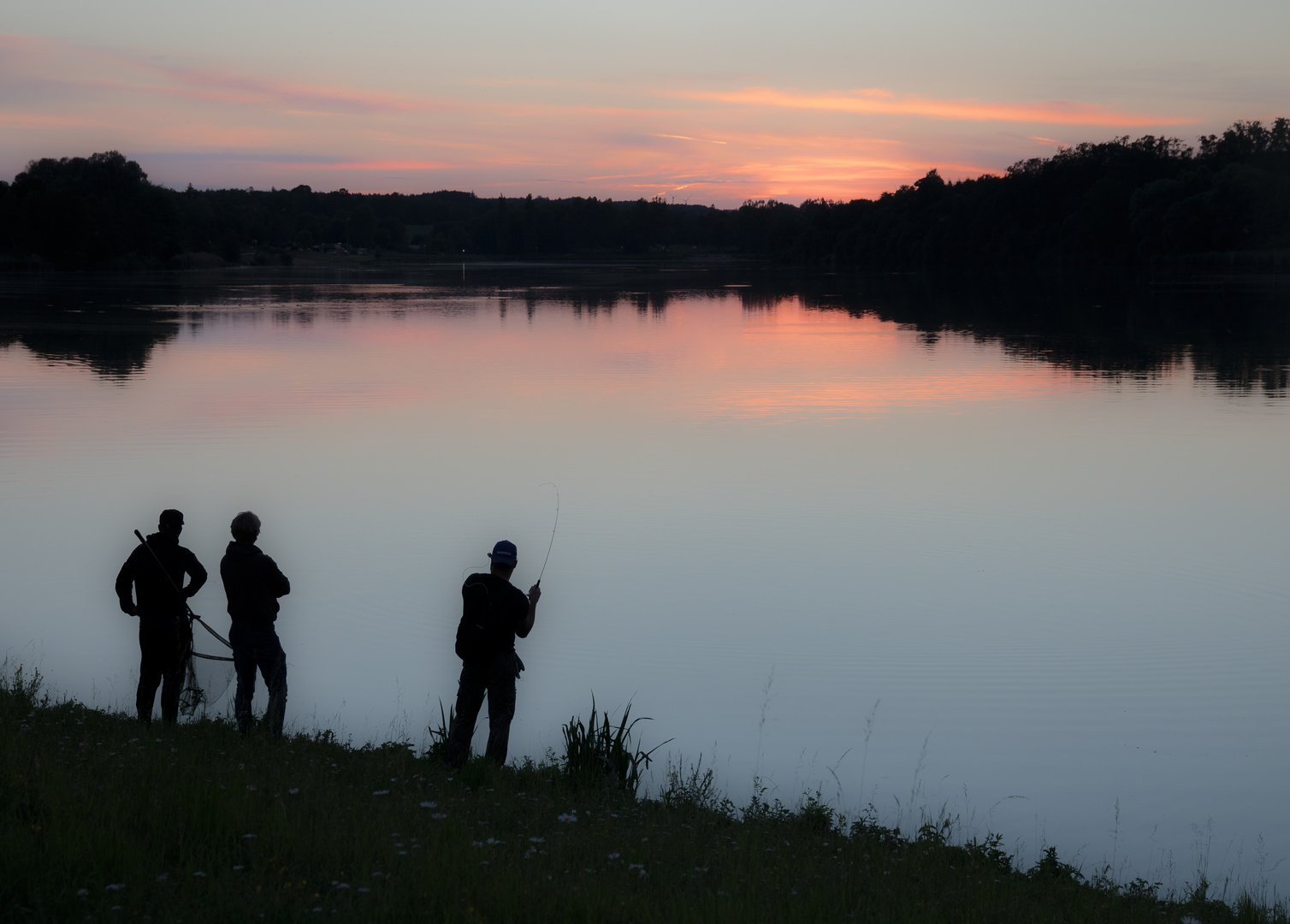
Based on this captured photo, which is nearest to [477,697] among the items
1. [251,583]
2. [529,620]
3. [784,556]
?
[529,620]

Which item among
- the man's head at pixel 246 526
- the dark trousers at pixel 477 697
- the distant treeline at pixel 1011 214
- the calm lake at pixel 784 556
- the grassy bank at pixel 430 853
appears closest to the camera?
the grassy bank at pixel 430 853

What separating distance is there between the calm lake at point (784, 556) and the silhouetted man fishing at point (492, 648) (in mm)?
1178

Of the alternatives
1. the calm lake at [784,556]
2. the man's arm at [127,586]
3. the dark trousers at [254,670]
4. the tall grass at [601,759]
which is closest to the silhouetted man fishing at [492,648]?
the tall grass at [601,759]

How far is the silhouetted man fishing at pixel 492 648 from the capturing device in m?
7.63

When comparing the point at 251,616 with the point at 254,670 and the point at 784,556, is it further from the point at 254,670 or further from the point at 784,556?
the point at 784,556

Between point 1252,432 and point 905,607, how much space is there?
43.8 ft

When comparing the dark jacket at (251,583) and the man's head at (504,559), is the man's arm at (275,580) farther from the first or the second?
the man's head at (504,559)

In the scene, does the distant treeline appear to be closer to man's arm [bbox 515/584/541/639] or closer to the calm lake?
the calm lake

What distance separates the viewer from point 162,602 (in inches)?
329

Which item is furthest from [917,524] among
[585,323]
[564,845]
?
[585,323]

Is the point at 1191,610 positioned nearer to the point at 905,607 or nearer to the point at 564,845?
the point at 905,607

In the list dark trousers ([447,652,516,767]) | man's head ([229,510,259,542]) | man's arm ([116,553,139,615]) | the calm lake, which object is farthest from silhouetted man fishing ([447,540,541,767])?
man's arm ([116,553,139,615])

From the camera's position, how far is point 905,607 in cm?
1219

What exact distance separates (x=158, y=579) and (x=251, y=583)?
687mm
